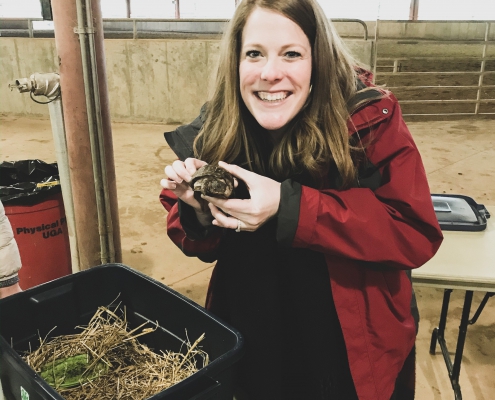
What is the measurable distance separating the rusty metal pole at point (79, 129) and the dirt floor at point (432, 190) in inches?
36.7

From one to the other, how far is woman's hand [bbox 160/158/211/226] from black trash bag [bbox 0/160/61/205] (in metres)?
1.45

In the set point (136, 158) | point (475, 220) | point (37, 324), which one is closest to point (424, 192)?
point (475, 220)

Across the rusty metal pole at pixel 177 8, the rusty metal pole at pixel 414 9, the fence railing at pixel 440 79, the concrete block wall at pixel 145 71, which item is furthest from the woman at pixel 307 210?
the rusty metal pole at pixel 177 8

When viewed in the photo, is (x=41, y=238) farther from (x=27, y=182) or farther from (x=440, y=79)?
(x=440, y=79)

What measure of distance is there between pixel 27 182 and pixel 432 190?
3.81 meters

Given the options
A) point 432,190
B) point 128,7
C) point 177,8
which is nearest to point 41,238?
point 432,190

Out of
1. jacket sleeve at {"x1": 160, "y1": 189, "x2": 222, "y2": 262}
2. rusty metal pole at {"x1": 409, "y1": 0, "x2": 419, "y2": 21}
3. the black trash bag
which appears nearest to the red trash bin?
the black trash bag

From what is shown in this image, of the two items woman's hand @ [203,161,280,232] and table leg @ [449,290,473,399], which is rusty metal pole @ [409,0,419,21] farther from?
woman's hand @ [203,161,280,232]

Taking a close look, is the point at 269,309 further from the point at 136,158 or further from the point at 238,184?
the point at 136,158

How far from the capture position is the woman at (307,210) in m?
1.29

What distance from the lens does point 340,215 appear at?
128 cm

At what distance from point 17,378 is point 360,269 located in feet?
3.15

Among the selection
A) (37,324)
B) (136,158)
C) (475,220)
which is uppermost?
(475,220)

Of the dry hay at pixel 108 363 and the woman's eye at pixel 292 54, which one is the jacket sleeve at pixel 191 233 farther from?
the woman's eye at pixel 292 54
